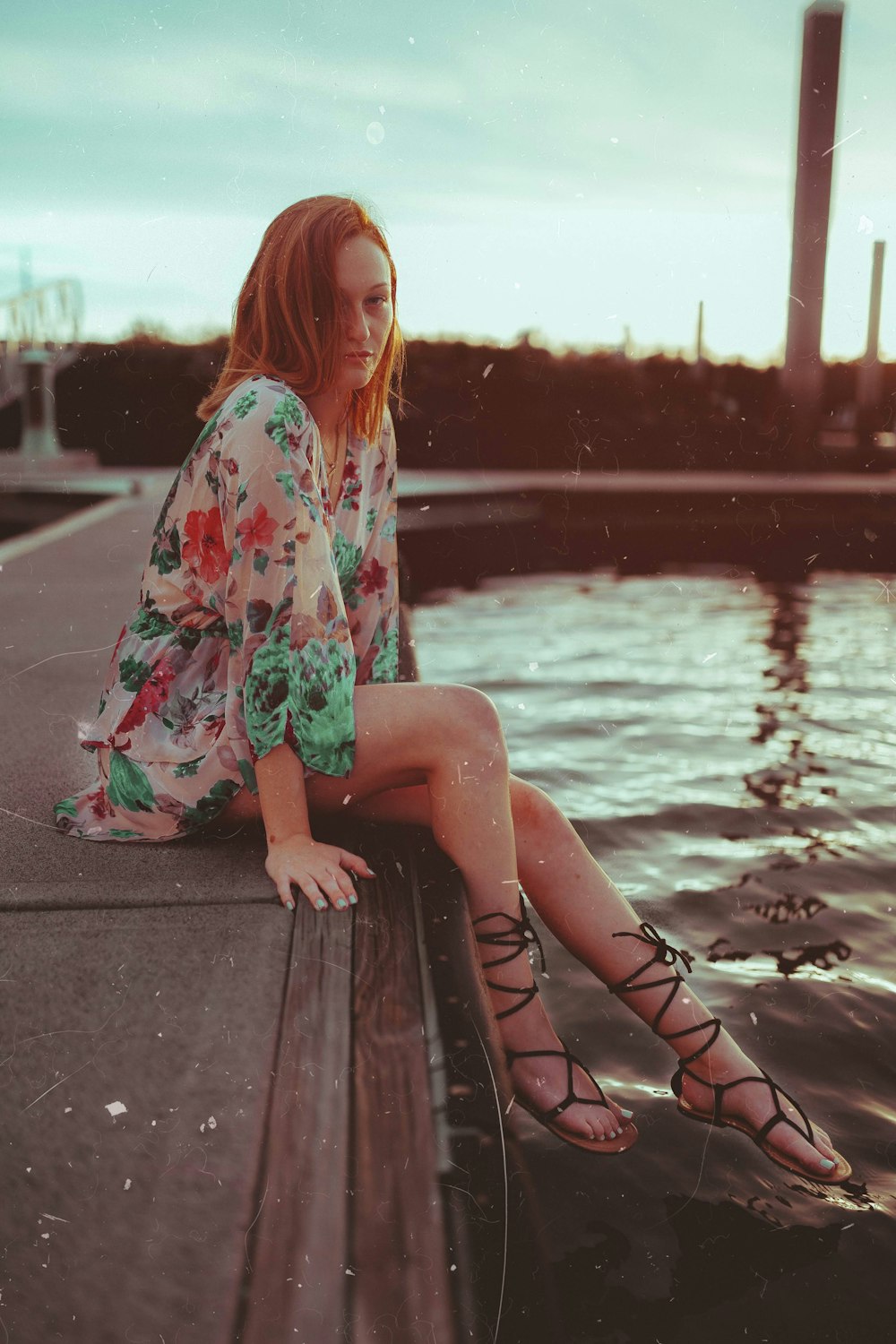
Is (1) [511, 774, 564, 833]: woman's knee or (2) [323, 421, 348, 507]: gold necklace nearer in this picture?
(1) [511, 774, 564, 833]: woman's knee

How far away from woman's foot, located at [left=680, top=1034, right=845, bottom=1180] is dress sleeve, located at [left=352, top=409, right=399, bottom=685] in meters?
0.80

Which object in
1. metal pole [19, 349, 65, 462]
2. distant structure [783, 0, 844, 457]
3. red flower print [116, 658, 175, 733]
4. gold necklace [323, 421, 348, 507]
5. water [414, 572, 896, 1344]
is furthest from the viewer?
metal pole [19, 349, 65, 462]

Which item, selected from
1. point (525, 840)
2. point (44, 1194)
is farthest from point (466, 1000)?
point (44, 1194)

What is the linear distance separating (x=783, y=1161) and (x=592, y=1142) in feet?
0.91

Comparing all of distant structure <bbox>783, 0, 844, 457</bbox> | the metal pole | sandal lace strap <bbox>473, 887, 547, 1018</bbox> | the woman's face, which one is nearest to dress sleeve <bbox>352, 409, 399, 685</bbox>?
the woman's face

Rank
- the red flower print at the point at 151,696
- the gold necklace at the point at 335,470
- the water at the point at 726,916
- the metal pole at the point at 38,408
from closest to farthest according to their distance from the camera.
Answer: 1. the water at the point at 726,916
2. the red flower print at the point at 151,696
3. the gold necklace at the point at 335,470
4. the metal pole at the point at 38,408

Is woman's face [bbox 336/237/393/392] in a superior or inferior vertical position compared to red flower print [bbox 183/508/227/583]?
superior

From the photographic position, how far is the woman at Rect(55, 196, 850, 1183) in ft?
5.12

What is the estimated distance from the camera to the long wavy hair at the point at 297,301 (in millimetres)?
1593

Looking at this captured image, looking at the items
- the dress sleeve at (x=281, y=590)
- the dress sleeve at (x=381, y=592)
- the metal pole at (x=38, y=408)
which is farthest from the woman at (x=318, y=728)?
the metal pole at (x=38, y=408)

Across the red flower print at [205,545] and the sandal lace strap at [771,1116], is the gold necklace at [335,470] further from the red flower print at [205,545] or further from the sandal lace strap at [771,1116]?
the sandal lace strap at [771,1116]

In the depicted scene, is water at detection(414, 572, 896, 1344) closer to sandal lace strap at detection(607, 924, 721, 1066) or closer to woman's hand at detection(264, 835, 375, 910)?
sandal lace strap at detection(607, 924, 721, 1066)

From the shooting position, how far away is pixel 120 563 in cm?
515

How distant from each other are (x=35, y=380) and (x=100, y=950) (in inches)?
445
